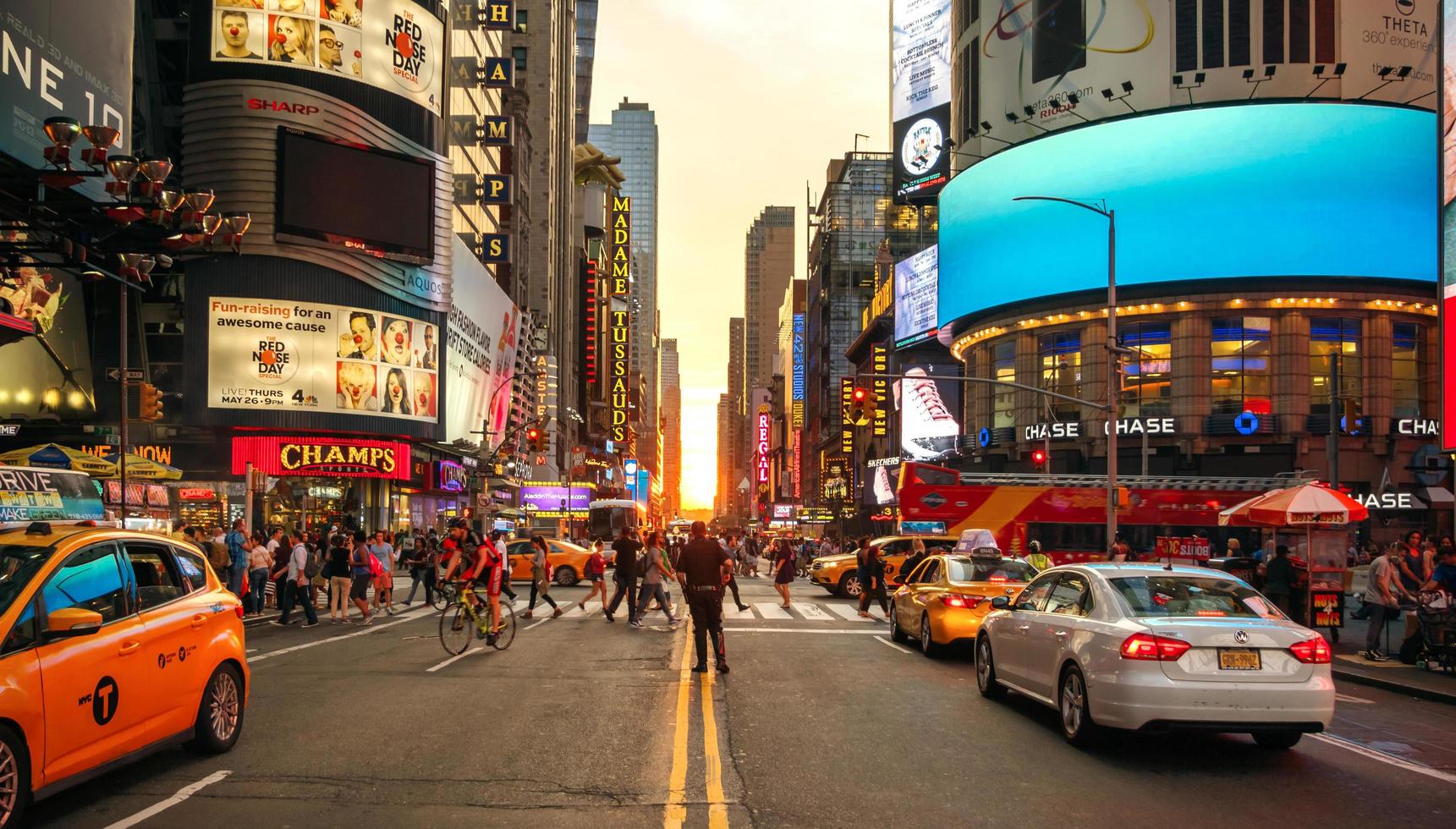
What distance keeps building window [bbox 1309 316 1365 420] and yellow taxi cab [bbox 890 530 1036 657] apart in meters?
45.6

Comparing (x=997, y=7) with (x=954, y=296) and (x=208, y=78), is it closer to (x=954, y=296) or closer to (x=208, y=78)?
(x=954, y=296)

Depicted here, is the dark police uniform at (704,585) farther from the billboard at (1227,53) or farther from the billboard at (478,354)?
the billboard at (1227,53)

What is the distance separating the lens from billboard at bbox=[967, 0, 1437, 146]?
59.4 metres

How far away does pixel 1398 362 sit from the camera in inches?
2277

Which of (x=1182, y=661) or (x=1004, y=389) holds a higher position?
(x=1004, y=389)

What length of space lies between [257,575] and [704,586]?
12579 millimetres

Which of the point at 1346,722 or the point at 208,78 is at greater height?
the point at 208,78

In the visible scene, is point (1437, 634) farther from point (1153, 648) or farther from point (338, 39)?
point (338, 39)

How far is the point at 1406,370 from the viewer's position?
57969 millimetres

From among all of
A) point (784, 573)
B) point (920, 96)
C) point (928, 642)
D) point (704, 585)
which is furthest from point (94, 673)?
point (920, 96)

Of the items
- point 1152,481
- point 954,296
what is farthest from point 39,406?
point 954,296

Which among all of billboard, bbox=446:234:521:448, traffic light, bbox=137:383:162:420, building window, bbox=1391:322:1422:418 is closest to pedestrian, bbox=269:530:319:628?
traffic light, bbox=137:383:162:420

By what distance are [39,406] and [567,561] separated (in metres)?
21.8

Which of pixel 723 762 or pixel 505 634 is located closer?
pixel 723 762
